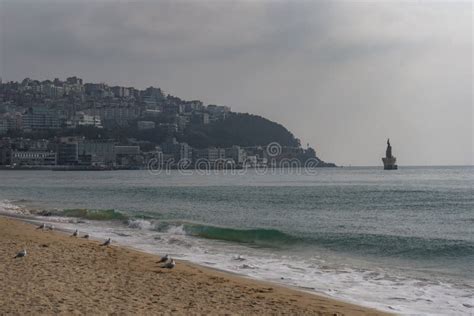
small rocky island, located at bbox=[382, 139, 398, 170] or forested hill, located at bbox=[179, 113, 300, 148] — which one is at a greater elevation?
forested hill, located at bbox=[179, 113, 300, 148]

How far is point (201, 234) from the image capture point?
20.2 meters

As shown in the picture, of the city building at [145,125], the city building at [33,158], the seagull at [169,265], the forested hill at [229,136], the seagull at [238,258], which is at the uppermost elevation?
the city building at [145,125]

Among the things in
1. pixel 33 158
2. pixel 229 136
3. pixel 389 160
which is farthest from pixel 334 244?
pixel 229 136

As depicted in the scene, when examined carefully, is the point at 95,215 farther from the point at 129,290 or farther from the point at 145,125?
the point at 145,125

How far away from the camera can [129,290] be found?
881 centimetres

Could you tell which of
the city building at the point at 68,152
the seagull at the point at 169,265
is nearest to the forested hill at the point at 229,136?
the city building at the point at 68,152

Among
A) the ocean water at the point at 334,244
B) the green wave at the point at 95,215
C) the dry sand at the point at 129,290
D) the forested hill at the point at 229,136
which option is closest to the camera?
the dry sand at the point at 129,290

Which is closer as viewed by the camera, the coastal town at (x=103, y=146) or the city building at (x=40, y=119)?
the coastal town at (x=103, y=146)

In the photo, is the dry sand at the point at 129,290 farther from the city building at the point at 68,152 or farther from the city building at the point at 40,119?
the city building at the point at 40,119

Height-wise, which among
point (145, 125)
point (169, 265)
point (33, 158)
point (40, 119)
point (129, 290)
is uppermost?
point (40, 119)

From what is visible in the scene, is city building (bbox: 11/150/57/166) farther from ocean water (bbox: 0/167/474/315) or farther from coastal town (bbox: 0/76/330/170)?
ocean water (bbox: 0/167/474/315)

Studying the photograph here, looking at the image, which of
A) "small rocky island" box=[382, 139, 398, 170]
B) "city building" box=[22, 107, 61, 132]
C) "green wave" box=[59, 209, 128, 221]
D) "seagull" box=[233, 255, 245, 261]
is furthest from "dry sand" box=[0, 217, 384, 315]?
"city building" box=[22, 107, 61, 132]

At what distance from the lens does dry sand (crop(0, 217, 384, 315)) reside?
7504 millimetres

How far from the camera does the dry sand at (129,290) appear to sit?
750cm
